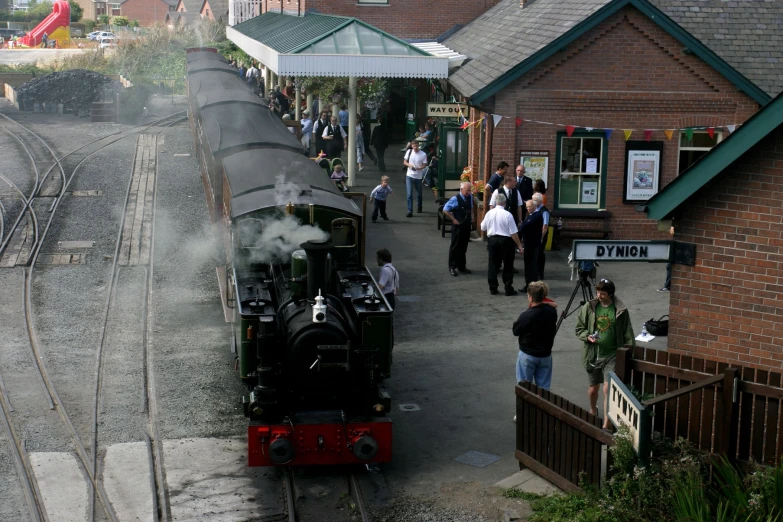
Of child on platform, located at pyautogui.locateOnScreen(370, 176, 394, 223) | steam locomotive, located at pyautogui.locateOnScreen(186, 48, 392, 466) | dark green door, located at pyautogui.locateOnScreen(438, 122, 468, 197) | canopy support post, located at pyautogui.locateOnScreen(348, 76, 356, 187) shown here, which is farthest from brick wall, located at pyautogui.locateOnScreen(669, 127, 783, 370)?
→ canopy support post, located at pyautogui.locateOnScreen(348, 76, 356, 187)

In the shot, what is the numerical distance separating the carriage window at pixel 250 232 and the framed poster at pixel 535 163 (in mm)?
9378

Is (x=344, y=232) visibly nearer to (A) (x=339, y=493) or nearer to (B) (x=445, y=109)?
(A) (x=339, y=493)

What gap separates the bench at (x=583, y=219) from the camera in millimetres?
19781

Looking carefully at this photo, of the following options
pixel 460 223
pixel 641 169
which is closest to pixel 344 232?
pixel 460 223

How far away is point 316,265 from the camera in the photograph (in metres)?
9.80

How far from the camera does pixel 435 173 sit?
984 inches

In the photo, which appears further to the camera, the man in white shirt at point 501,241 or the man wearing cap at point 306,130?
the man wearing cap at point 306,130

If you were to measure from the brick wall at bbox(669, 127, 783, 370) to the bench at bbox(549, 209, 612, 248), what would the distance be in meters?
9.43

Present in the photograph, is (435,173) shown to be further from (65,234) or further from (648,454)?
(648,454)

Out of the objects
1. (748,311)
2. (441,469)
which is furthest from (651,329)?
(441,469)

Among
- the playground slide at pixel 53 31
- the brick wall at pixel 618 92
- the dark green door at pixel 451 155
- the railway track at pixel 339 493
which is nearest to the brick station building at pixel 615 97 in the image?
the brick wall at pixel 618 92

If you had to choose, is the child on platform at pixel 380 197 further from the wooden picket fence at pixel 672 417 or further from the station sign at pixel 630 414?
the station sign at pixel 630 414

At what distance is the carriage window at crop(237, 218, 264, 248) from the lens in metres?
11.2

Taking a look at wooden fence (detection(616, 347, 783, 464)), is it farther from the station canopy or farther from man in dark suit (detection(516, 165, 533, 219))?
the station canopy
